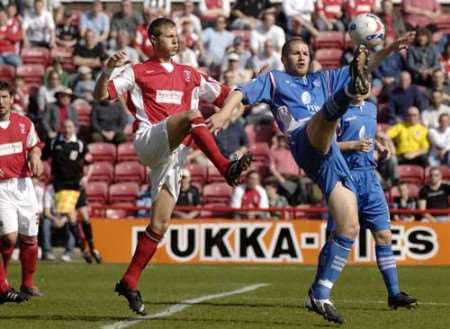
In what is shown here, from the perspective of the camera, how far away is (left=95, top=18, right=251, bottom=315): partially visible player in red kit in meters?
10.9

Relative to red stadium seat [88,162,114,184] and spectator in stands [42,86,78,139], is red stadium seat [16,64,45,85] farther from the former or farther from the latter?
red stadium seat [88,162,114,184]

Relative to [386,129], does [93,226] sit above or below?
below

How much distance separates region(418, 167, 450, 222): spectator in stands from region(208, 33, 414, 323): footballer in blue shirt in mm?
9806

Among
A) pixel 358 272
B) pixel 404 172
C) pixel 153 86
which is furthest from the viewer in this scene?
pixel 404 172

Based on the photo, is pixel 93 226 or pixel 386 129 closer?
pixel 93 226

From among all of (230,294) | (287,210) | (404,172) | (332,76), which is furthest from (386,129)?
(332,76)

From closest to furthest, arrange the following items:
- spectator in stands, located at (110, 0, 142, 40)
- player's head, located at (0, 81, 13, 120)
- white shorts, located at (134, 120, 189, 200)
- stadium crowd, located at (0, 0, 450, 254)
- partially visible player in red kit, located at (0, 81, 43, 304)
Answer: white shorts, located at (134, 120, 189, 200), player's head, located at (0, 81, 13, 120), partially visible player in red kit, located at (0, 81, 43, 304), stadium crowd, located at (0, 0, 450, 254), spectator in stands, located at (110, 0, 142, 40)

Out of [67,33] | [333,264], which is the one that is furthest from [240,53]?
[333,264]

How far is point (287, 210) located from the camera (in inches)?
811

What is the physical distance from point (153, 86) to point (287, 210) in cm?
966

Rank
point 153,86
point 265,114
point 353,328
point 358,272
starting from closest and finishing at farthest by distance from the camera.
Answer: point 353,328
point 153,86
point 358,272
point 265,114

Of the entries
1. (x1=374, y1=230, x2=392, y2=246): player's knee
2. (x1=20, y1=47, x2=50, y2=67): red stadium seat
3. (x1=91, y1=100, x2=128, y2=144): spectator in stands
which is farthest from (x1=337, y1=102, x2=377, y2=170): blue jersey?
(x1=20, y1=47, x2=50, y2=67): red stadium seat

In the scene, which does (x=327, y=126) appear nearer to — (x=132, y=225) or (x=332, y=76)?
(x=332, y=76)

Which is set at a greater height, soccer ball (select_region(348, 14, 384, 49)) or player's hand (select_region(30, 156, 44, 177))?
soccer ball (select_region(348, 14, 384, 49))
